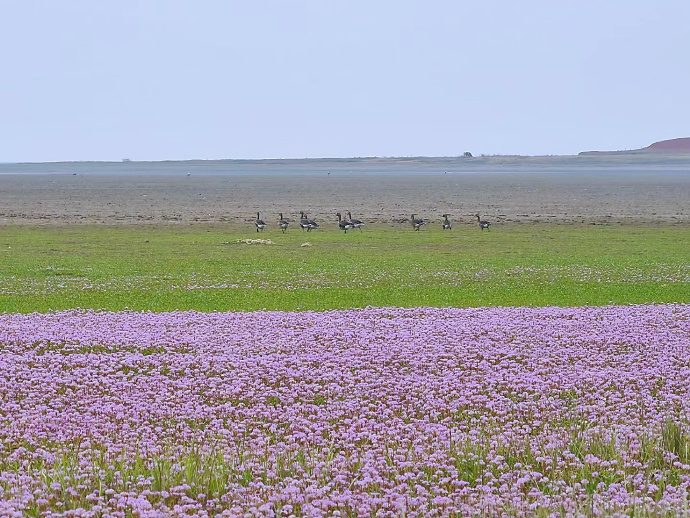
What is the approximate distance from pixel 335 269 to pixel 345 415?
23.5 m

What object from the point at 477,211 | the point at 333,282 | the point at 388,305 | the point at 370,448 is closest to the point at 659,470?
the point at 370,448

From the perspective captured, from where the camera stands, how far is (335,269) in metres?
37.4

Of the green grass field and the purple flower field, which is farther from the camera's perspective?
the green grass field

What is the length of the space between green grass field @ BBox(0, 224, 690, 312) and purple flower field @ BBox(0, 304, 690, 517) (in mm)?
4973

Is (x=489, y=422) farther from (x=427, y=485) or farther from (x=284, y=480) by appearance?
(x=284, y=480)

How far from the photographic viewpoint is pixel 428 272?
36281 mm

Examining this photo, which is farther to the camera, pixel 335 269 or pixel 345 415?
pixel 335 269

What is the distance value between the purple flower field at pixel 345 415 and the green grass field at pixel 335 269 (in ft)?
16.3

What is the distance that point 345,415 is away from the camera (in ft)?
46.0

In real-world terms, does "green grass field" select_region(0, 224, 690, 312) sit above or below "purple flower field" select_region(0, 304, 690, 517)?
below

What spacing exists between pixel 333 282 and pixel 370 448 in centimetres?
2081

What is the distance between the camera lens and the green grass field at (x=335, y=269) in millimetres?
28016

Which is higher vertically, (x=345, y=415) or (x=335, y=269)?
(x=345, y=415)

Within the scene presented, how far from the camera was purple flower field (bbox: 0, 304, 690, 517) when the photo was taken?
1011cm
